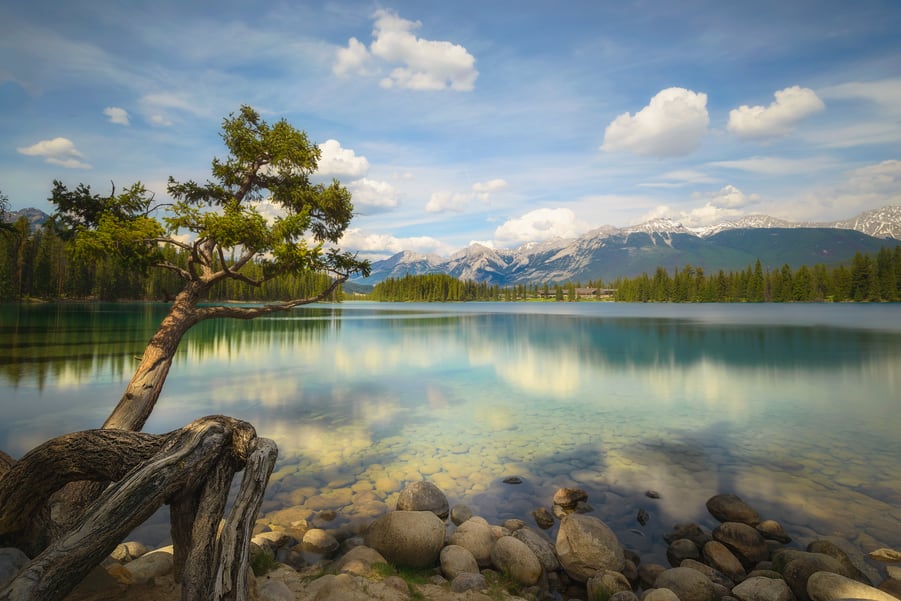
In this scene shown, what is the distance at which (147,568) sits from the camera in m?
7.20

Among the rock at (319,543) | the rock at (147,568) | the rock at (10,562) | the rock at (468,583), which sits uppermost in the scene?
the rock at (10,562)

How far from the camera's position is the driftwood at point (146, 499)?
4.46m

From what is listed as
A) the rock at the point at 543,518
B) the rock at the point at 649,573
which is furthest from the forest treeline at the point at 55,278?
the rock at the point at 649,573

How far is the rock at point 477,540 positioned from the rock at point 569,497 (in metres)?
2.94

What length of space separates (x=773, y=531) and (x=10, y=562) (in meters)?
14.4

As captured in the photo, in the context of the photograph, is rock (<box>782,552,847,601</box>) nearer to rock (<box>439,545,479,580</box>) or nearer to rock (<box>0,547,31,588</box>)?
rock (<box>439,545,479,580</box>)

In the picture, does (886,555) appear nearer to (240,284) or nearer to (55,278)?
(55,278)

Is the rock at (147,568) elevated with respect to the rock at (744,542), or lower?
elevated

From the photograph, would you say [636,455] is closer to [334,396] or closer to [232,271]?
[232,271]

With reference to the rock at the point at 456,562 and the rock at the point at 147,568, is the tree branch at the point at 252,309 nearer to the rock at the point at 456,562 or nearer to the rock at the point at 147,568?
the rock at the point at 147,568

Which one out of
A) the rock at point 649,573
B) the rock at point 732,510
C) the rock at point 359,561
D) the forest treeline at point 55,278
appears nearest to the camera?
the rock at point 359,561

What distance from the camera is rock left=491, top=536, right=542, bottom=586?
858 cm

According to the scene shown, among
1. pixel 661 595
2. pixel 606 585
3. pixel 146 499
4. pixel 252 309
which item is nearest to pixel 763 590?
pixel 661 595

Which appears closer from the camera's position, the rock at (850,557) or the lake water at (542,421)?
the rock at (850,557)
